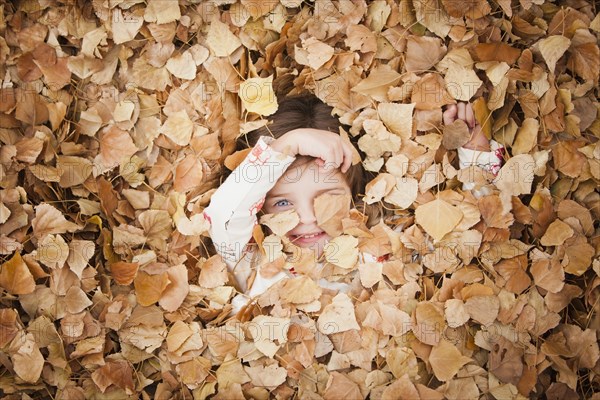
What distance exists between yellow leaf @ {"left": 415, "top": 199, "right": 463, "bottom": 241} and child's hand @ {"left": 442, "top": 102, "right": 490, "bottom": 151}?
0.40 feet

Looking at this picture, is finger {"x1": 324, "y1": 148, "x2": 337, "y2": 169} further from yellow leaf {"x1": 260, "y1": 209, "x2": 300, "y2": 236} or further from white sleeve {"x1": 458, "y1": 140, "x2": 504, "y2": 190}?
white sleeve {"x1": 458, "y1": 140, "x2": 504, "y2": 190}

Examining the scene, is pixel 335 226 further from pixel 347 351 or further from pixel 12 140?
pixel 12 140

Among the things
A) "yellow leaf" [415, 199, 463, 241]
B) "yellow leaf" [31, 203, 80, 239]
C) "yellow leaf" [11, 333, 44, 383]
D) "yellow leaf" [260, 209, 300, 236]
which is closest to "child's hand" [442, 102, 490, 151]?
"yellow leaf" [415, 199, 463, 241]

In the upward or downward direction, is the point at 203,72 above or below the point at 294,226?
above

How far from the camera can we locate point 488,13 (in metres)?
1.34

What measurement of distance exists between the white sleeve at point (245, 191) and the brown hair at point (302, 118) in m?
0.04

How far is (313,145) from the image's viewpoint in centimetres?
136

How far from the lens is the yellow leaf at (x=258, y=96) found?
136cm

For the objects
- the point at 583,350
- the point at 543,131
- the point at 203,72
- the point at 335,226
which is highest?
the point at 203,72

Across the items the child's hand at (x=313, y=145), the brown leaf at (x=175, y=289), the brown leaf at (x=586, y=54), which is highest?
the brown leaf at (x=586, y=54)

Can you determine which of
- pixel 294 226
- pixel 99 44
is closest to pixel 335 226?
pixel 294 226

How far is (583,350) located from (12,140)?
1.11 metres

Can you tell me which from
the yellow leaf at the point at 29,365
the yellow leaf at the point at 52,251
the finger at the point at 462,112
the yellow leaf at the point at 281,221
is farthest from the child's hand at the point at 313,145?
the yellow leaf at the point at 29,365

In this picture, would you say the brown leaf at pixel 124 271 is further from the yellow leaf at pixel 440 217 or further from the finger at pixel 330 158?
the yellow leaf at pixel 440 217
